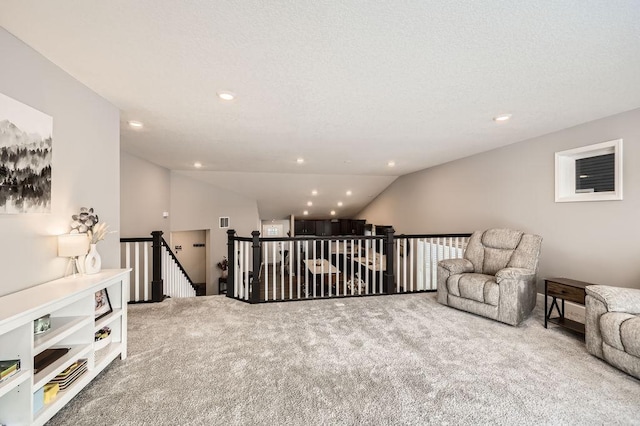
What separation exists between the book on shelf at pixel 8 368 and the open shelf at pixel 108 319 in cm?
59

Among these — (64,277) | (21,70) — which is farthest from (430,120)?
(64,277)

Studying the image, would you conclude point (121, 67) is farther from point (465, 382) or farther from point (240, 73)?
point (465, 382)

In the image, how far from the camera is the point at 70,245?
2.08 meters

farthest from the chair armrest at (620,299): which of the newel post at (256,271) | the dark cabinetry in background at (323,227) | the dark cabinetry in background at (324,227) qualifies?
the dark cabinetry in background at (323,227)

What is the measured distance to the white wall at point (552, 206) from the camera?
3059mm

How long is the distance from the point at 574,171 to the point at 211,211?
25.9 ft

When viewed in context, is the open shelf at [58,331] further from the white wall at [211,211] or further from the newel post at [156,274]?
the white wall at [211,211]

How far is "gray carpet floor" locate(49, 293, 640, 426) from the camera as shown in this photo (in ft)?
5.79

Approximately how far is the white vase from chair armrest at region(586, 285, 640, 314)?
439 cm

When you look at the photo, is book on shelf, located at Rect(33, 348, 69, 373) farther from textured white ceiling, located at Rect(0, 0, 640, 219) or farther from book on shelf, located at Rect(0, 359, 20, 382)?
textured white ceiling, located at Rect(0, 0, 640, 219)

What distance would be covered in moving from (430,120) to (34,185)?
3.70 m

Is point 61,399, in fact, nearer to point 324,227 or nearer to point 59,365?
point 59,365

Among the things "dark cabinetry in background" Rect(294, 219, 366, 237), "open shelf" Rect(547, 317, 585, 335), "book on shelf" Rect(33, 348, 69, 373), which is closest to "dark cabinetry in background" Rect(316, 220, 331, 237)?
"dark cabinetry in background" Rect(294, 219, 366, 237)

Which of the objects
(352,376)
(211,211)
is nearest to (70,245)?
(352,376)
